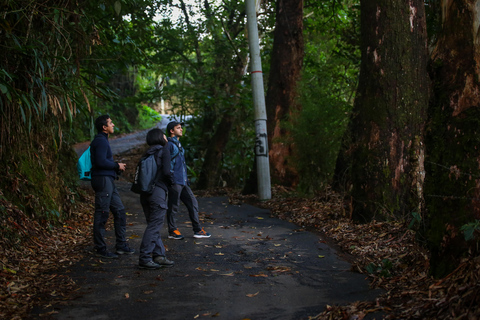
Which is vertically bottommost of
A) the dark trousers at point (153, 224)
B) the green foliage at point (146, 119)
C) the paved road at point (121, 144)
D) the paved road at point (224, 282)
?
the paved road at point (224, 282)

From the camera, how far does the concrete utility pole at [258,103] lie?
12.9 metres

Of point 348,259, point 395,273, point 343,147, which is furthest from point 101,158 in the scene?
point 343,147

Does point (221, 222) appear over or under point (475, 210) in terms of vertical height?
under

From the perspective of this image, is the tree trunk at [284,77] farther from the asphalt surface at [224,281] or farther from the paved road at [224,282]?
the paved road at [224,282]

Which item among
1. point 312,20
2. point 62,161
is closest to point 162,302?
point 62,161

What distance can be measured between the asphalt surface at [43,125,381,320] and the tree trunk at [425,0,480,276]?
0.92 m

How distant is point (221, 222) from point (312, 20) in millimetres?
14547

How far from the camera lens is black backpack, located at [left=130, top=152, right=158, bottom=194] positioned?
6672 millimetres

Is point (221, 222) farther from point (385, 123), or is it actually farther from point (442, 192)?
point (442, 192)

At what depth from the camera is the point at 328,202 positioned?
35.7 ft

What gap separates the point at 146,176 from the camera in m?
6.69

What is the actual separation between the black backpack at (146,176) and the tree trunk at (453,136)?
335cm

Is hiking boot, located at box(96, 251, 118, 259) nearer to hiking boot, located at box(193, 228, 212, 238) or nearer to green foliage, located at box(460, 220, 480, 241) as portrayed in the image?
hiking boot, located at box(193, 228, 212, 238)

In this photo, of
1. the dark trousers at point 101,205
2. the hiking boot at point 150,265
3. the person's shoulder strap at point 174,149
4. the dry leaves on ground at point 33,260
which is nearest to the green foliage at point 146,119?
the dry leaves on ground at point 33,260
